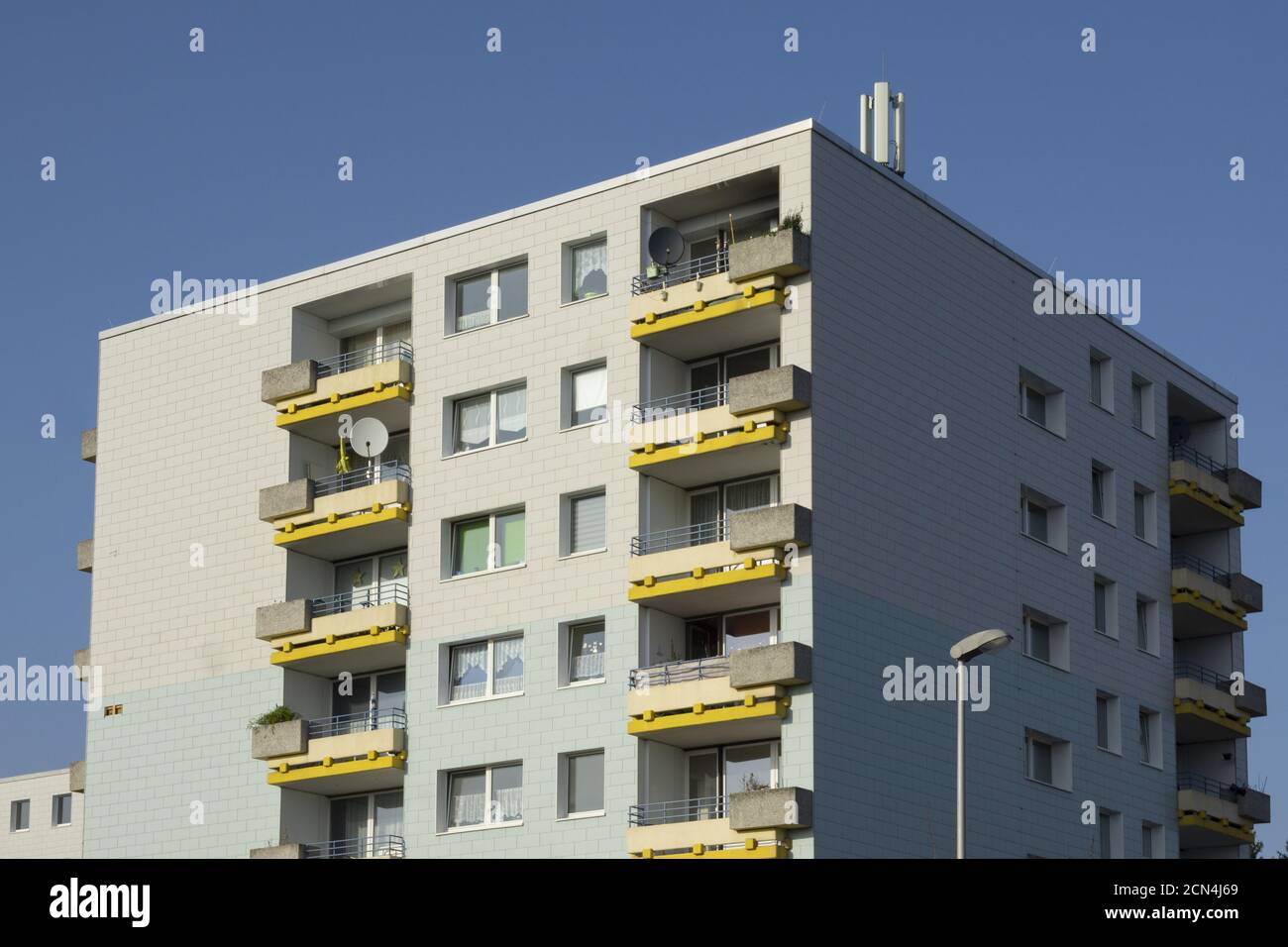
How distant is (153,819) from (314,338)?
12.9 meters

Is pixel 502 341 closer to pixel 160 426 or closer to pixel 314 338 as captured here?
pixel 314 338

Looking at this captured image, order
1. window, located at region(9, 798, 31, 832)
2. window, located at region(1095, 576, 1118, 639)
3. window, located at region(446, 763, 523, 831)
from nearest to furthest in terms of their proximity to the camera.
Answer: window, located at region(446, 763, 523, 831) < window, located at region(1095, 576, 1118, 639) < window, located at region(9, 798, 31, 832)

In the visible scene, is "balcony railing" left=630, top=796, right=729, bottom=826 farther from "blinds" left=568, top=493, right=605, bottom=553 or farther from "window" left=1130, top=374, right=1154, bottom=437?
"window" left=1130, top=374, right=1154, bottom=437

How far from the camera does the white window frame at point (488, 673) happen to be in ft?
158

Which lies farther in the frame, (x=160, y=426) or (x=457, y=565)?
(x=160, y=426)

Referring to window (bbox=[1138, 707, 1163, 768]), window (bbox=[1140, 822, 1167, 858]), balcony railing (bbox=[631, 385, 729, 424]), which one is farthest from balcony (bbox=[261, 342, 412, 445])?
window (bbox=[1140, 822, 1167, 858])

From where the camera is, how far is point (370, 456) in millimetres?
53188

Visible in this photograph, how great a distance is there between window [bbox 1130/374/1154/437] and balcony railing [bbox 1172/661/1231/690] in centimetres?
686

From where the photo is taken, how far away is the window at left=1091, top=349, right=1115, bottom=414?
2213 inches

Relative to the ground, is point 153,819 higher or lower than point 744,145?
lower
